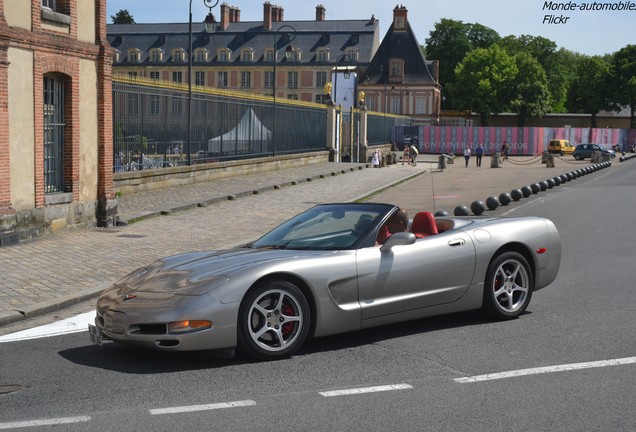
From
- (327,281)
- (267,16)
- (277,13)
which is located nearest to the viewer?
(327,281)

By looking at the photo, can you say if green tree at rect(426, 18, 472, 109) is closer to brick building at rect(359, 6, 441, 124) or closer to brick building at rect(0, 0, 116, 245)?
brick building at rect(359, 6, 441, 124)

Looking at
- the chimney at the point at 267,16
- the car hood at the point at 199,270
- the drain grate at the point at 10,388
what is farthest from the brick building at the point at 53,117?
the chimney at the point at 267,16

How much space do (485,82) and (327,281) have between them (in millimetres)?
98543

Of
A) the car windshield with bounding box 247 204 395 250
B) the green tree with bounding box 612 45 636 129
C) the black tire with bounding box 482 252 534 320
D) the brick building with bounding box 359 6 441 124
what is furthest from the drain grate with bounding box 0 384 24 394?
the green tree with bounding box 612 45 636 129

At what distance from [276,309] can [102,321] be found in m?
1.43

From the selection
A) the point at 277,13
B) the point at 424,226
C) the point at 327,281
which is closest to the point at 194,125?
the point at 424,226

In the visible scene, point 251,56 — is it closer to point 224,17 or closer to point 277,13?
point 224,17

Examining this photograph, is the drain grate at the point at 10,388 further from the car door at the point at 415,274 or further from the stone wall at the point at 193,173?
the stone wall at the point at 193,173

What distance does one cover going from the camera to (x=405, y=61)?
354ft

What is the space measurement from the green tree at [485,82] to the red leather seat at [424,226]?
9708cm

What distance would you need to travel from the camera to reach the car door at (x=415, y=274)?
754 cm

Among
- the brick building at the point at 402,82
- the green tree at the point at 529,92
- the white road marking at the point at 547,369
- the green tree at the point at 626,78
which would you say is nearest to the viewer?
the white road marking at the point at 547,369

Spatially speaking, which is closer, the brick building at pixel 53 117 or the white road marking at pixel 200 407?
the white road marking at pixel 200 407

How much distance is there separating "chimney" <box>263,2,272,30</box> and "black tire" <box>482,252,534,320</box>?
10849cm
